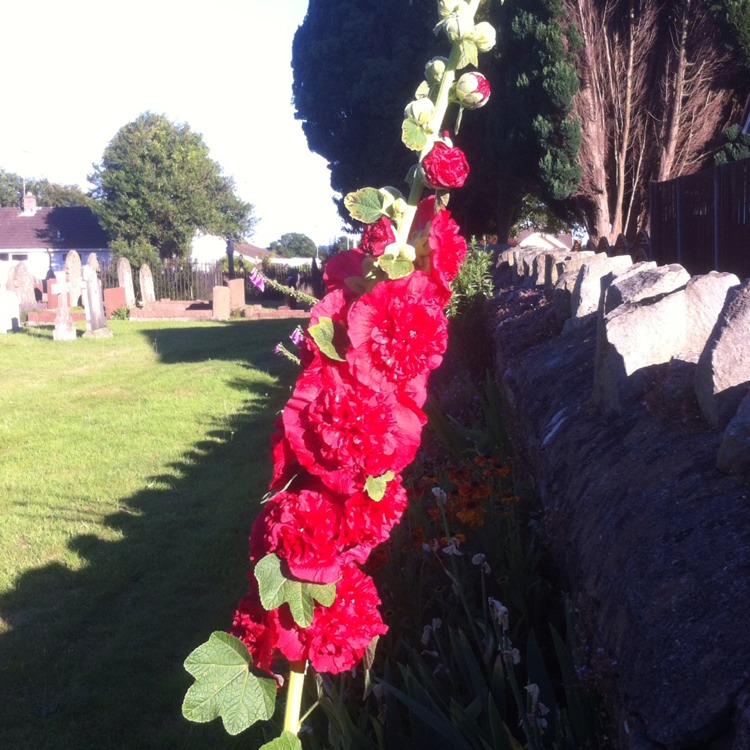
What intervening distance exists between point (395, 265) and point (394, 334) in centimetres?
14

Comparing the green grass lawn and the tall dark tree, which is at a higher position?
the tall dark tree

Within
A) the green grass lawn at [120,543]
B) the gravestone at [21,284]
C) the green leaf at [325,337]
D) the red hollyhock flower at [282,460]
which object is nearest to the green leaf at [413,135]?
the green leaf at [325,337]

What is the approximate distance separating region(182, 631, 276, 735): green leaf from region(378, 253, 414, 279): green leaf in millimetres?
705

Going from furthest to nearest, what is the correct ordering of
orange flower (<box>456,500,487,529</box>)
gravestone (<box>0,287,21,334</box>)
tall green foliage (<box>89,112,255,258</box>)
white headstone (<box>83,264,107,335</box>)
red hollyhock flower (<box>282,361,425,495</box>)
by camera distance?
tall green foliage (<box>89,112,255,258</box>) → gravestone (<box>0,287,21,334</box>) → white headstone (<box>83,264,107,335</box>) → orange flower (<box>456,500,487,529</box>) → red hollyhock flower (<box>282,361,425,495</box>)

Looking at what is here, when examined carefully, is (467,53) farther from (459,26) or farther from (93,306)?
(93,306)

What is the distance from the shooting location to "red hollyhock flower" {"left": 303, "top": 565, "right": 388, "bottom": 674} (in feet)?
5.16

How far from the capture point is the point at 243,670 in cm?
162

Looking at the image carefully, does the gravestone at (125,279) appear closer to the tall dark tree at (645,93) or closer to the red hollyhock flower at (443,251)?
the tall dark tree at (645,93)

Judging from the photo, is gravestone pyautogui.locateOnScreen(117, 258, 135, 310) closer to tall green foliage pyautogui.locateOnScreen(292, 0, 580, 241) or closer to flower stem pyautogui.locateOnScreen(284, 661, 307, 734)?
tall green foliage pyautogui.locateOnScreen(292, 0, 580, 241)

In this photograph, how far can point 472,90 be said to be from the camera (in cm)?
169

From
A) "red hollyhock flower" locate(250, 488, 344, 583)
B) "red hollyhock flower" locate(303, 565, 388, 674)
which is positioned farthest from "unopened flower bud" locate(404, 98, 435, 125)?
"red hollyhock flower" locate(303, 565, 388, 674)

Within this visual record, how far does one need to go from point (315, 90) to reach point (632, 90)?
10512mm

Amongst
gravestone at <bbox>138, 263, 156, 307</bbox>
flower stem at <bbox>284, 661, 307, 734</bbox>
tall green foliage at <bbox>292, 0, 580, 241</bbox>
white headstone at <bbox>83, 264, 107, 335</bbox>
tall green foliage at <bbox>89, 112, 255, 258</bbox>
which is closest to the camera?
flower stem at <bbox>284, 661, 307, 734</bbox>

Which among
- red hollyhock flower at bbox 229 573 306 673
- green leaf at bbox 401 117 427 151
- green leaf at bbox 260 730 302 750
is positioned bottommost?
green leaf at bbox 260 730 302 750
